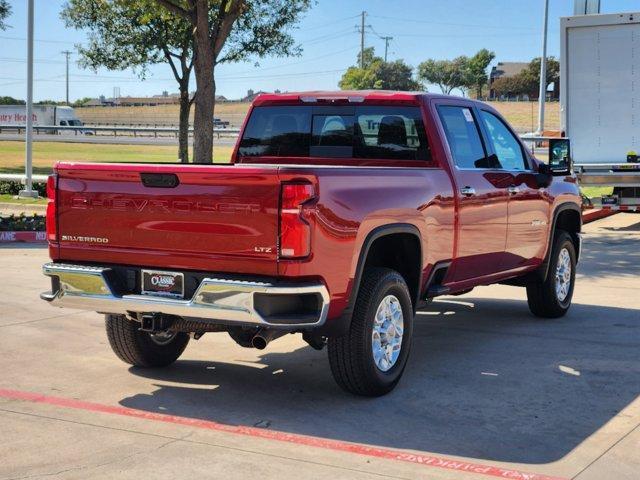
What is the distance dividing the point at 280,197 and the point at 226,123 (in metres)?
92.8

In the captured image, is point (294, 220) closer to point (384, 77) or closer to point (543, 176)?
point (543, 176)

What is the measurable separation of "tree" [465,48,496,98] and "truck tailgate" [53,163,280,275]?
129m

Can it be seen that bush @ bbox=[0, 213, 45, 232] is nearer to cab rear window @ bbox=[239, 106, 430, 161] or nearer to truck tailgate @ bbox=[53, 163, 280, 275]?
cab rear window @ bbox=[239, 106, 430, 161]

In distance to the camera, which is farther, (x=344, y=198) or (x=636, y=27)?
(x=636, y=27)

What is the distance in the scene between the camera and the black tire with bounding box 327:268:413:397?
19.7 feet

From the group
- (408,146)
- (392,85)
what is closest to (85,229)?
(408,146)

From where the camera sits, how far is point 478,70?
13300 cm

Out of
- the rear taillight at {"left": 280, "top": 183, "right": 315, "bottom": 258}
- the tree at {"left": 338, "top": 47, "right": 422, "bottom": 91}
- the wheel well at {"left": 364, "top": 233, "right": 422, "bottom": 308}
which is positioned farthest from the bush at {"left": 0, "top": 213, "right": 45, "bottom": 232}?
the tree at {"left": 338, "top": 47, "right": 422, "bottom": 91}

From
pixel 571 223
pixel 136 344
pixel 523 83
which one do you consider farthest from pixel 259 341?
pixel 523 83

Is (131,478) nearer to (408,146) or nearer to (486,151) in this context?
(408,146)

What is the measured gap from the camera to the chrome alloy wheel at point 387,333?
6.21 metres

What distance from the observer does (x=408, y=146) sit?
7172 millimetres

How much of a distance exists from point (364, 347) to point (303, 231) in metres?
0.99

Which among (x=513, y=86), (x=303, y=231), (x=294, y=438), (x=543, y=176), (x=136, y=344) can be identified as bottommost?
(x=294, y=438)
